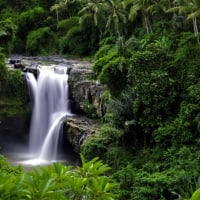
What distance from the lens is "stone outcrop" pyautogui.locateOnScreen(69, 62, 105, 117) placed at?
2381 cm

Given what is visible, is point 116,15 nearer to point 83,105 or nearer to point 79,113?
point 79,113

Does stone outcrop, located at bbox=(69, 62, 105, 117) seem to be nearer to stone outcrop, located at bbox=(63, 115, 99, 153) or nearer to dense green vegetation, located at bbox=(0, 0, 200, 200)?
stone outcrop, located at bbox=(63, 115, 99, 153)

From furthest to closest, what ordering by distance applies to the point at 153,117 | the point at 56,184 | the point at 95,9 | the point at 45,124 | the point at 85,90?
the point at 95,9
the point at 45,124
the point at 85,90
the point at 153,117
the point at 56,184

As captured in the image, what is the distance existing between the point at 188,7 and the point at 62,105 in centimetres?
981

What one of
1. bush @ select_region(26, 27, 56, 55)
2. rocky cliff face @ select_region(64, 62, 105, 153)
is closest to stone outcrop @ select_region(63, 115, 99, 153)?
rocky cliff face @ select_region(64, 62, 105, 153)

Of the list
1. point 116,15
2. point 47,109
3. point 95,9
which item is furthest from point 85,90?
point 95,9

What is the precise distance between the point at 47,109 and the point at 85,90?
3.08 meters

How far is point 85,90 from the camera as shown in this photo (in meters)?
24.9

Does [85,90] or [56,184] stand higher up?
[56,184]

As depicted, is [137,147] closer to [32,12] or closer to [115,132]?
[115,132]

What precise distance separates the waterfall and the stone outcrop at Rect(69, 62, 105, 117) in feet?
2.47

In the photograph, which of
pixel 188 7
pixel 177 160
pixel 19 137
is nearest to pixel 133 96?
pixel 177 160

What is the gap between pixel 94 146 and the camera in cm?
1912

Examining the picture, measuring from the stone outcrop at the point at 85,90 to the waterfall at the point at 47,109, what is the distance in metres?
0.75
